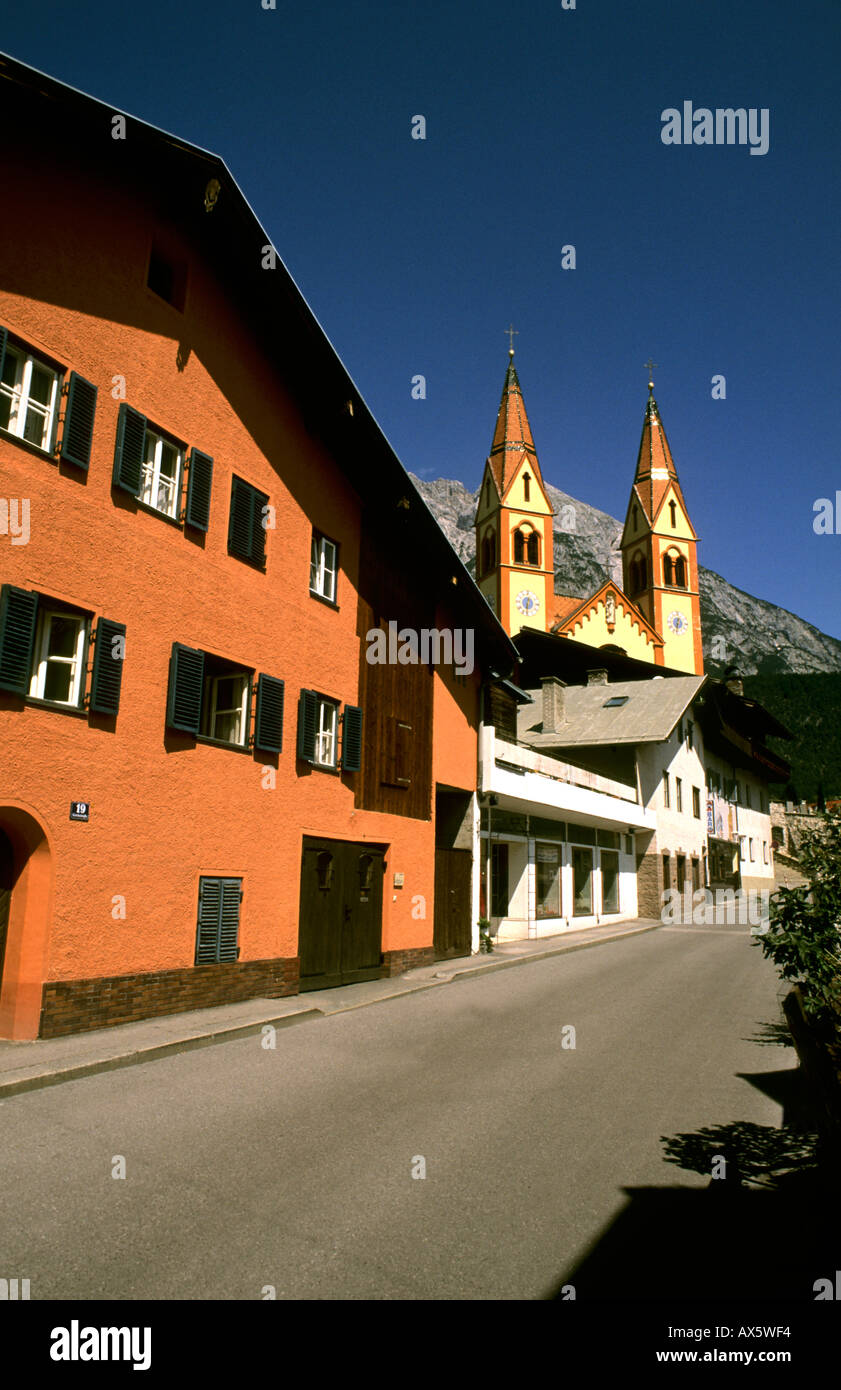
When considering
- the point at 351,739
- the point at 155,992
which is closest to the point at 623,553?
the point at 351,739

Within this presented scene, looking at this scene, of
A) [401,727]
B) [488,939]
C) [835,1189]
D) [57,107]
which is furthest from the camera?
[488,939]

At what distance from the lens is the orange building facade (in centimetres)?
1027

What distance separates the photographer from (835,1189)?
495 centimetres

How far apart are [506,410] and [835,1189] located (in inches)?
2566

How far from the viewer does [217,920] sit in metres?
12.6

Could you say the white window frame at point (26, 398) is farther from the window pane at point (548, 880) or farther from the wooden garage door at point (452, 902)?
the window pane at point (548, 880)

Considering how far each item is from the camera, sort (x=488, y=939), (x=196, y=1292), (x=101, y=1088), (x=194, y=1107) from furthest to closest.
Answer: (x=488, y=939) → (x=101, y=1088) → (x=194, y=1107) → (x=196, y=1292)

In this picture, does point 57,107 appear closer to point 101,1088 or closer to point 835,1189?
point 101,1088

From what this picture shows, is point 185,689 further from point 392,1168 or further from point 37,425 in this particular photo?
point 392,1168

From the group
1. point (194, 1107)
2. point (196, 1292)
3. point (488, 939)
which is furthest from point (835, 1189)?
point (488, 939)

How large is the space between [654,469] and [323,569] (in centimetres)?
5913

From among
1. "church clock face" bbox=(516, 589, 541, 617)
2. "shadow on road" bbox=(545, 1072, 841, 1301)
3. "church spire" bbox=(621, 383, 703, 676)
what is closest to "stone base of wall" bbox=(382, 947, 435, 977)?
"shadow on road" bbox=(545, 1072, 841, 1301)

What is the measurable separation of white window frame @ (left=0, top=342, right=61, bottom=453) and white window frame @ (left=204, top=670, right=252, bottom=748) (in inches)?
166

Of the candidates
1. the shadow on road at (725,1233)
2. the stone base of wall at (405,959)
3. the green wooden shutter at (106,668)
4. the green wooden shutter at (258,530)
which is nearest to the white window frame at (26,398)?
the green wooden shutter at (106,668)
